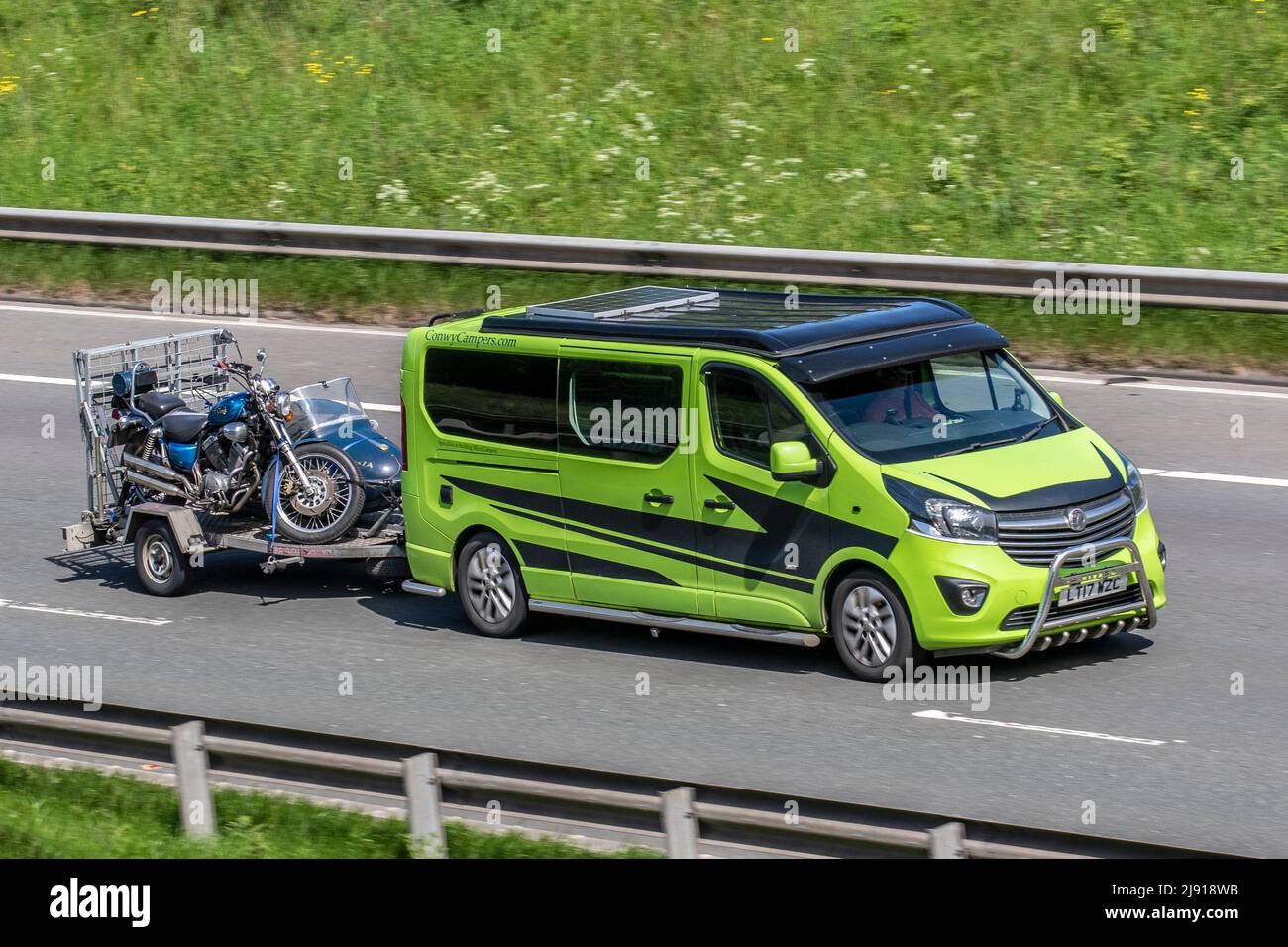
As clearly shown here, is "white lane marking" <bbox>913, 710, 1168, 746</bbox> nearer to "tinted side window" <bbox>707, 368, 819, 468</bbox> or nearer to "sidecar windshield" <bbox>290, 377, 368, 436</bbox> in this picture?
"tinted side window" <bbox>707, 368, 819, 468</bbox>

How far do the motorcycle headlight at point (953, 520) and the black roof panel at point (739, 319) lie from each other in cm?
123

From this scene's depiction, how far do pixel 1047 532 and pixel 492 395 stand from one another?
3673mm

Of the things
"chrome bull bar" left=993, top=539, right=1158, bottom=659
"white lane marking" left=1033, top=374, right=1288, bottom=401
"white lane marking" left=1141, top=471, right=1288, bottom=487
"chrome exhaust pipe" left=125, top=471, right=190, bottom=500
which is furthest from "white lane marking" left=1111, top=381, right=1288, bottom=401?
"chrome exhaust pipe" left=125, top=471, right=190, bottom=500

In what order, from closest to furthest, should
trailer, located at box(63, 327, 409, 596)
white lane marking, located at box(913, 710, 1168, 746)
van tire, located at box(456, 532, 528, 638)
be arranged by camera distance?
white lane marking, located at box(913, 710, 1168, 746), van tire, located at box(456, 532, 528, 638), trailer, located at box(63, 327, 409, 596)

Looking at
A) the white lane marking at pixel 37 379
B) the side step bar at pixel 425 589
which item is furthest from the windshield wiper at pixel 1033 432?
the white lane marking at pixel 37 379

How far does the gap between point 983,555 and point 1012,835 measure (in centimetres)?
350

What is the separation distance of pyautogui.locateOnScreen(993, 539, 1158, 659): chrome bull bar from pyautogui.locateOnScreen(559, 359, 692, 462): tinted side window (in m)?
2.25

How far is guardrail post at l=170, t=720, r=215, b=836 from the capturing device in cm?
842

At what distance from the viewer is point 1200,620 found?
11.4 m

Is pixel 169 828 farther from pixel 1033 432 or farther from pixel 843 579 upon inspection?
pixel 1033 432

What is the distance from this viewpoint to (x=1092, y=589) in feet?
33.9

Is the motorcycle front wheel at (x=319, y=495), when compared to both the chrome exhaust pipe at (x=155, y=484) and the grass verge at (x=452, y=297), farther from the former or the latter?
the grass verge at (x=452, y=297)
